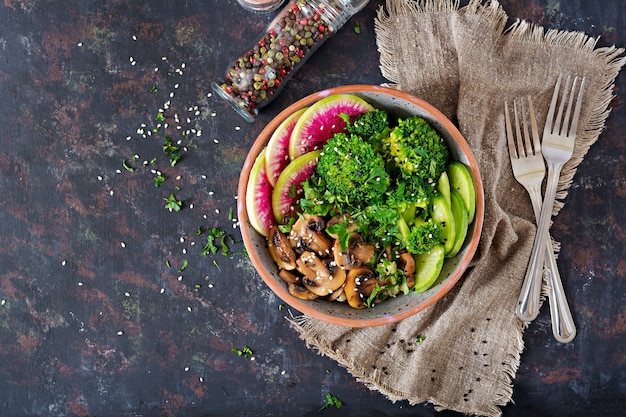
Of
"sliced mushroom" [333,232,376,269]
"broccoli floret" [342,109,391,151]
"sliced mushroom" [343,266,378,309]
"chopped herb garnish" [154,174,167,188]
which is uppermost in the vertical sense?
"broccoli floret" [342,109,391,151]

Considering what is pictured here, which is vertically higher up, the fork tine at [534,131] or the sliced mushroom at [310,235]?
the fork tine at [534,131]

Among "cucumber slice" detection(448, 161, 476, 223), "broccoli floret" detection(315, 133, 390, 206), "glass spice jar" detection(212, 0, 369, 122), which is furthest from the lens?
"glass spice jar" detection(212, 0, 369, 122)

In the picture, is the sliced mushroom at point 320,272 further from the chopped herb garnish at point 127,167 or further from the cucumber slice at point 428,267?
the chopped herb garnish at point 127,167

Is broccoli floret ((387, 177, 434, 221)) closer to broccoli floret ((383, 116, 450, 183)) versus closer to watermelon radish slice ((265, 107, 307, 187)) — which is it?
broccoli floret ((383, 116, 450, 183))

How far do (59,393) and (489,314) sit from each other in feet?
6.90

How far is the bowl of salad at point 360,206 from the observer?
2188 mm

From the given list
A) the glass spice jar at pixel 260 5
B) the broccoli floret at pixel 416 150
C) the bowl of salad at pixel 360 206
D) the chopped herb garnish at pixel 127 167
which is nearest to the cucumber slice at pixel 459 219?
the bowl of salad at pixel 360 206

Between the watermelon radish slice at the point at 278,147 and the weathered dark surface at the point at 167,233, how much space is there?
40cm

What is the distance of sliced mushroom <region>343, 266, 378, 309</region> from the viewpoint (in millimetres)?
2271

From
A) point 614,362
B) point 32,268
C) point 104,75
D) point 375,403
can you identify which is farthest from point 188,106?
point 614,362

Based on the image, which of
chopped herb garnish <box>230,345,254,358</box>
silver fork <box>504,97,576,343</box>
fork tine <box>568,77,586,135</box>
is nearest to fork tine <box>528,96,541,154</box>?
silver fork <box>504,97,576,343</box>

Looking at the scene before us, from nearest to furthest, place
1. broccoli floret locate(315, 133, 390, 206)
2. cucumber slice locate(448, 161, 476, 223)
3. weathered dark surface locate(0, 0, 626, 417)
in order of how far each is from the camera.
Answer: broccoli floret locate(315, 133, 390, 206) < cucumber slice locate(448, 161, 476, 223) < weathered dark surface locate(0, 0, 626, 417)

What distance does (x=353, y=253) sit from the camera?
2.23 m

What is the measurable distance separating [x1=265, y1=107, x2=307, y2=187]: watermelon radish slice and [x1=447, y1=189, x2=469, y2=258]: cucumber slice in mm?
702
